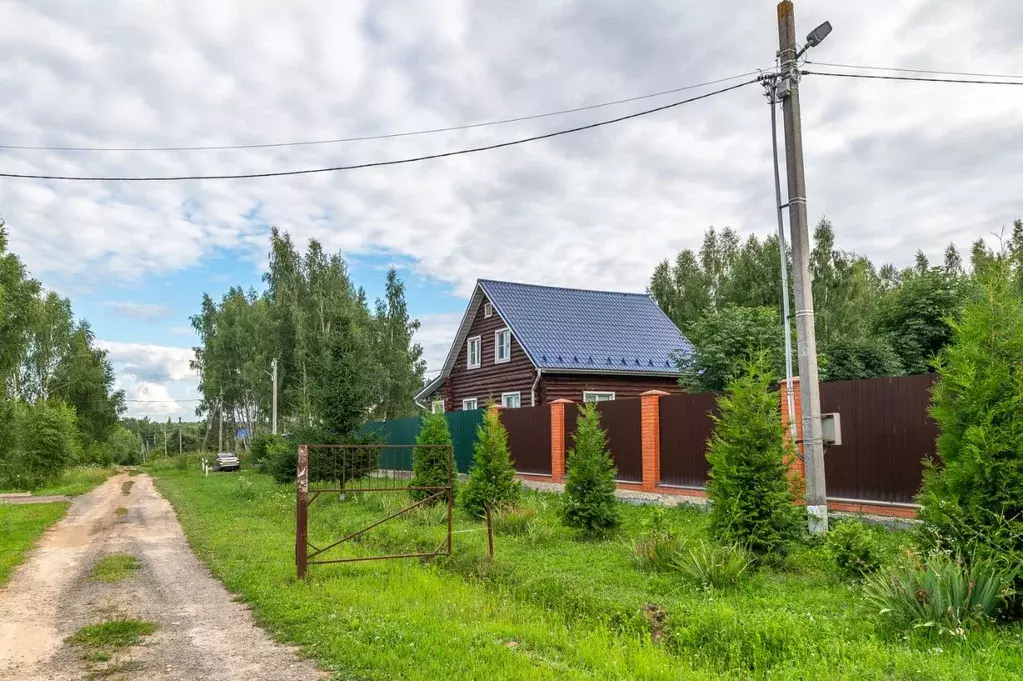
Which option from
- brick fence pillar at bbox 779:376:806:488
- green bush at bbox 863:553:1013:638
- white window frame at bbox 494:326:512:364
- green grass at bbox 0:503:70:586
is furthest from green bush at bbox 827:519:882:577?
white window frame at bbox 494:326:512:364

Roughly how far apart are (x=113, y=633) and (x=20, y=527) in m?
10.7

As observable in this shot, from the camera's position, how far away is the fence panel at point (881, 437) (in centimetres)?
934

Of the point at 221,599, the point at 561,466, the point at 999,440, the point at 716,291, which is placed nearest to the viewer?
the point at 999,440

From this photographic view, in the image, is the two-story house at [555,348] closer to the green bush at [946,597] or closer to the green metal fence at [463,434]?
the green metal fence at [463,434]

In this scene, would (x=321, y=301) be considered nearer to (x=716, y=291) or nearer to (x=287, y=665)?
(x=716, y=291)

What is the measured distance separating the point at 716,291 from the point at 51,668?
125ft

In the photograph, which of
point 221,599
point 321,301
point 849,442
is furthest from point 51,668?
point 321,301

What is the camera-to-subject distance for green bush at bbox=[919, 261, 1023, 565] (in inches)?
226

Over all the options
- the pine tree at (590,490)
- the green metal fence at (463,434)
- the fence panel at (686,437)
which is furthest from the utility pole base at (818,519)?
the green metal fence at (463,434)

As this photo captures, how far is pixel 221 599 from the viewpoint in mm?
7863

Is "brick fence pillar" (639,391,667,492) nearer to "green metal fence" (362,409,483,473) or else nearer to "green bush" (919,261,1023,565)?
"green metal fence" (362,409,483,473)

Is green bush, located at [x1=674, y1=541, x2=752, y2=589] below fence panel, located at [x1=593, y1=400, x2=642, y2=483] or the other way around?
below

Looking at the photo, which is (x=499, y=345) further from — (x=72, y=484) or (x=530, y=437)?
(x=72, y=484)

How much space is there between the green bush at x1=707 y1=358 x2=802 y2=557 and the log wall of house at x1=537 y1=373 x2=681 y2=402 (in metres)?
13.3
